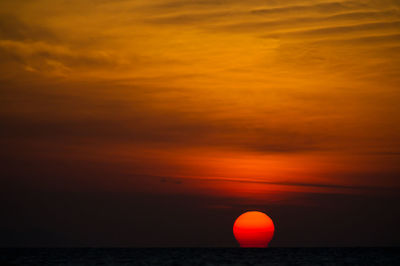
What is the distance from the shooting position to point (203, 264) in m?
→ 115

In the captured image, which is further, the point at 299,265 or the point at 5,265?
the point at 299,265

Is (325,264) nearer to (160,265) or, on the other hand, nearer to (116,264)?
(160,265)

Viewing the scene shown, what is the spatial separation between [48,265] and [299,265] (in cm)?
4768

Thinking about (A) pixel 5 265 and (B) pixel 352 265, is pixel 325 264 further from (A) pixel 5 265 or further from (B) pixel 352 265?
(A) pixel 5 265

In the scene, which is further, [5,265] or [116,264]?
[116,264]

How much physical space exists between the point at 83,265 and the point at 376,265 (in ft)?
184

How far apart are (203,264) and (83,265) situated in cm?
2282

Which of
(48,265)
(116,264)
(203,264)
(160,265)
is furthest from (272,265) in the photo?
(48,265)

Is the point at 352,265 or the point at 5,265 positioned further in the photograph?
the point at 352,265

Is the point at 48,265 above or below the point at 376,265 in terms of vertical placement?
below

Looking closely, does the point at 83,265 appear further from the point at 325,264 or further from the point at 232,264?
the point at 325,264

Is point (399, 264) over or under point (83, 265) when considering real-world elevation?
over

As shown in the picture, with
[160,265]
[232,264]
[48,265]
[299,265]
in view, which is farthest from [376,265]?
[48,265]

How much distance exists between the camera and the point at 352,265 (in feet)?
385
